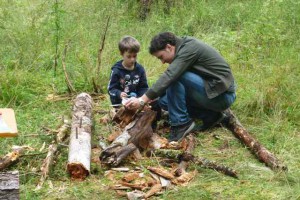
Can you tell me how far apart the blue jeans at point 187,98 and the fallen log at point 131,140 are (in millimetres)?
228

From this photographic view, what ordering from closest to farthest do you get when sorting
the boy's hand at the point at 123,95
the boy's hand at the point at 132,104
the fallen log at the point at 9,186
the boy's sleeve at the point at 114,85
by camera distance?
the fallen log at the point at 9,186, the boy's hand at the point at 132,104, the boy's hand at the point at 123,95, the boy's sleeve at the point at 114,85

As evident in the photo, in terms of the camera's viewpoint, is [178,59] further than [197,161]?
Yes

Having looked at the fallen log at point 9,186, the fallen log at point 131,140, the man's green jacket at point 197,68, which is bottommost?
the fallen log at point 131,140

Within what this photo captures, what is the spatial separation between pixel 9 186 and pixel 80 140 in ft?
4.64

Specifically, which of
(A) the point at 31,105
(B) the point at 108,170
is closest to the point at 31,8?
(A) the point at 31,105

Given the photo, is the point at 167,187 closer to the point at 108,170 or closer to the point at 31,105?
the point at 108,170

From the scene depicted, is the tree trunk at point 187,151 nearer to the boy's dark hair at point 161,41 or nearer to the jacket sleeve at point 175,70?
the jacket sleeve at point 175,70

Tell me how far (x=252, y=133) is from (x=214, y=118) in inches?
16.7

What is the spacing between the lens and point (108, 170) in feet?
14.9

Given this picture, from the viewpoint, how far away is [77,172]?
4.36 metres

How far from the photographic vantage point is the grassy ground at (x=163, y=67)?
→ 172 inches

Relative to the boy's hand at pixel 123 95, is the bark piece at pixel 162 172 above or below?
below

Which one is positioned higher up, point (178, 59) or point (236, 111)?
point (178, 59)

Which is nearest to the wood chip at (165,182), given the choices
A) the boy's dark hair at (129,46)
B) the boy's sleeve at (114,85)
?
the boy's sleeve at (114,85)
